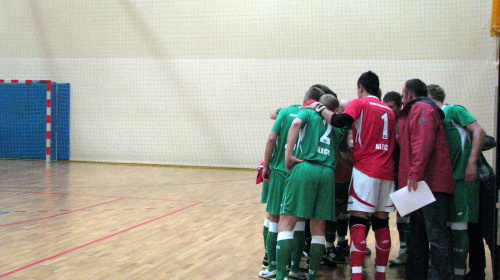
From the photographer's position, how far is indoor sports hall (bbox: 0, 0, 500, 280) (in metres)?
12.1

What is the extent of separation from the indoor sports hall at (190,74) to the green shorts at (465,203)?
569 centimetres

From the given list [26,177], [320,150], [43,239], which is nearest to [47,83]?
Answer: [26,177]

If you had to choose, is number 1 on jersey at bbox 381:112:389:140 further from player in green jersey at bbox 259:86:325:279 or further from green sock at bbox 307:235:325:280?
green sock at bbox 307:235:325:280

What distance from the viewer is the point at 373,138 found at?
404cm

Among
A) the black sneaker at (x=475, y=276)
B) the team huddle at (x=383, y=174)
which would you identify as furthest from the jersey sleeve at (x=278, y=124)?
the black sneaker at (x=475, y=276)

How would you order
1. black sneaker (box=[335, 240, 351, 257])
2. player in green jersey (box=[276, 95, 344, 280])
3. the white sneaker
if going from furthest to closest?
1. black sneaker (box=[335, 240, 351, 257])
2. the white sneaker
3. player in green jersey (box=[276, 95, 344, 280])

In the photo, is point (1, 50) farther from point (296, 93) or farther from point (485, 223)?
point (485, 223)

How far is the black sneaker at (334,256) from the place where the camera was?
16.8ft

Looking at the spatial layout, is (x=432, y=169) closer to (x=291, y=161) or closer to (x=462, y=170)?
(x=462, y=170)

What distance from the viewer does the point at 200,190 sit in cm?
991

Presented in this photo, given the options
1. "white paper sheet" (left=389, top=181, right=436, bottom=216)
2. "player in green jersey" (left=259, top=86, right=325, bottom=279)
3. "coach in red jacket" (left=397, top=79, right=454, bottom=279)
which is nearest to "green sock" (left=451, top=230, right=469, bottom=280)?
"coach in red jacket" (left=397, top=79, right=454, bottom=279)

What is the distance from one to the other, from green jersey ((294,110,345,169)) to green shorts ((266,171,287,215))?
0.41 m

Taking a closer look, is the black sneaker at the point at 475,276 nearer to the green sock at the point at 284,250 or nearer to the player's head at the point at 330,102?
the green sock at the point at 284,250

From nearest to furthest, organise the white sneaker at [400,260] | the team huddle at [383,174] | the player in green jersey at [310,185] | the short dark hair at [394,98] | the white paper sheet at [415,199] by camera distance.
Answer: the white paper sheet at [415,199]
the team huddle at [383,174]
the player in green jersey at [310,185]
the short dark hair at [394,98]
the white sneaker at [400,260]
